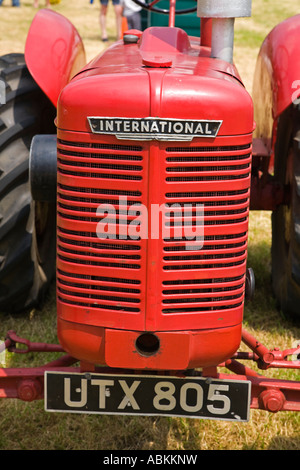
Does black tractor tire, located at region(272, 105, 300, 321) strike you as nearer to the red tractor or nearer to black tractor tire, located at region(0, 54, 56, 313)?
the red tractor

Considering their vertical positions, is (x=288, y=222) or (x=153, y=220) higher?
(x=153, y=220)

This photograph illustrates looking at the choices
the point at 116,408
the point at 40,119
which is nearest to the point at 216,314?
the point at 116,408

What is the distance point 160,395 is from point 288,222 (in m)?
1.52

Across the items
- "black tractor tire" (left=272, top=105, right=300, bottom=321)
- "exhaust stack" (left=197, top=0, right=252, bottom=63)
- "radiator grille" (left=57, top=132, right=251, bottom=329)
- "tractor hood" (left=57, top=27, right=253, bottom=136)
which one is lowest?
"black tractor tire" (left=272, top=105, right=300, bottom=321)

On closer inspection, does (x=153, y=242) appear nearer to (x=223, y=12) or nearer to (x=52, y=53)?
(x=223, y=12)

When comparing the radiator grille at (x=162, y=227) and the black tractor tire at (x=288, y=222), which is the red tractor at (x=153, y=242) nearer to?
the radiator grille at (x=162, y=227)

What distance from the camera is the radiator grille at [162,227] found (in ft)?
6.93

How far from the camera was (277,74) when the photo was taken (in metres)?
3.09

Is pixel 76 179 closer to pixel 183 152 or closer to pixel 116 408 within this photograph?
pixel 183 152

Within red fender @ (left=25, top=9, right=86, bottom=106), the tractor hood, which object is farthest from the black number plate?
red fender @ (left=25, top=9, right=86, bottom=106)

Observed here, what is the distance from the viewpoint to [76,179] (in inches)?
85.8

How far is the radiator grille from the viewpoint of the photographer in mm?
2113

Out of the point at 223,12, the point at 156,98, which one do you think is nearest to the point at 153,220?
the point at 156,98

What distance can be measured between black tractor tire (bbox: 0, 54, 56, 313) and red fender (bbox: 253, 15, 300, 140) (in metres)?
1.11
